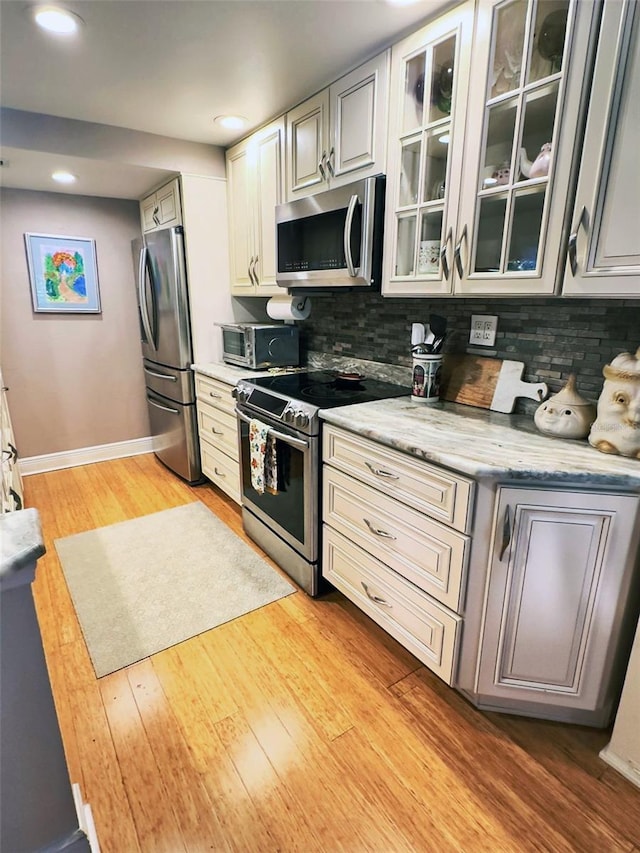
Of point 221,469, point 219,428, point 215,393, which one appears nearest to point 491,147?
point 215,393

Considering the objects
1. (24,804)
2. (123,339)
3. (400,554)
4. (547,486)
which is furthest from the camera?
(123,339)

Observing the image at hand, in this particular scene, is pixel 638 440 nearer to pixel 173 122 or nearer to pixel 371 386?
pixel 371 386

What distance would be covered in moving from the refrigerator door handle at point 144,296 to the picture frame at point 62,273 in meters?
0.60

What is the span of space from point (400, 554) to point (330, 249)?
4.68 feet

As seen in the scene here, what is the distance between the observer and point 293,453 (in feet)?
6.77

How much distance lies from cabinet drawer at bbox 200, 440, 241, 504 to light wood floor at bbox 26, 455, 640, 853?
3.33ft

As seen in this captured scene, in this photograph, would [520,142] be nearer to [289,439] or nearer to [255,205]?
[289,439]

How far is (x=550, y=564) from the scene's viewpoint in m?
1.32

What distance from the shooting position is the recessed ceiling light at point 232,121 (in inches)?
96.7

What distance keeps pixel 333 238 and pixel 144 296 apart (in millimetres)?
1757

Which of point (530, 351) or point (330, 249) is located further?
point (330, 249)

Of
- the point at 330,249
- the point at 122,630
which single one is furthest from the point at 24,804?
the point at 330,249

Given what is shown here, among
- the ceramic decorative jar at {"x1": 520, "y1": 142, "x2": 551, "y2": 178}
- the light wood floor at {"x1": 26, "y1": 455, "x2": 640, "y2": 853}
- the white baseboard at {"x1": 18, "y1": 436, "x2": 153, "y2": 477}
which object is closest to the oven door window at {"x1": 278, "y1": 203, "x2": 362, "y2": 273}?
the ceramic decorative jar at {"x1": 520, "y1": 142, "x2": 551, "y2": 178}

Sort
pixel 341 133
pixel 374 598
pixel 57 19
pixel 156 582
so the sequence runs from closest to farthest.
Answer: pixel 57 19 → pixel 374 598 → pixel 341 133 → pixel 156 582
